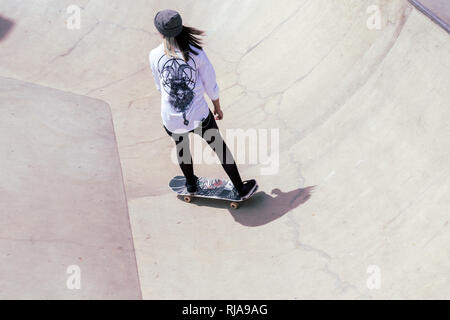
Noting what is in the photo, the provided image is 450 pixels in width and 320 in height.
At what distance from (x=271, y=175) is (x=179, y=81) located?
62.9 inches

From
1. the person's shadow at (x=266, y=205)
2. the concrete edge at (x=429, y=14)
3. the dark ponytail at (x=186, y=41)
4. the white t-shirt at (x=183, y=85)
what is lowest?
the person's shadow at (x=266, y=205)

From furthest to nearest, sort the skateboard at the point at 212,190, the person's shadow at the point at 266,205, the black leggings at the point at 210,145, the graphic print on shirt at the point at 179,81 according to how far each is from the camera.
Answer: the skateboard at the point at 212,190, the person's shadow at the point at 266,205, the black leggings at the point at 210,145, the graphic print on shirt at the point at 179,81

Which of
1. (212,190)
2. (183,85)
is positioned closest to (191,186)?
(212,190)

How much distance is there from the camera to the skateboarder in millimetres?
3910

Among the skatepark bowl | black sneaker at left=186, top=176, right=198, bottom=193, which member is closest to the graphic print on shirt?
black sneaker at left=186, top=176, right=198, bottom=193

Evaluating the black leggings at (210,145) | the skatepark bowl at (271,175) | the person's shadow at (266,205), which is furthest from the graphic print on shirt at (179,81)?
the skatepark bowl at (271,175)

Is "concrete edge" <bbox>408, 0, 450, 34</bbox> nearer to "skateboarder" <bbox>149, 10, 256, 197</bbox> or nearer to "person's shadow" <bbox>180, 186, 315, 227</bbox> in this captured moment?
"person's shadow" <bbox>180, 186, 315, 227</bbox>

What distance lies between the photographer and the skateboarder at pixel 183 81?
3910 mm

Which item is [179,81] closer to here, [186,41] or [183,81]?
[183,81]

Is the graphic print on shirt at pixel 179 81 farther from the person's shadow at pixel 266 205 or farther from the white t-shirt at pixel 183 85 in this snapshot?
the person's shadow at pixel 266 205

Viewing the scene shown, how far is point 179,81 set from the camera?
4.09 m

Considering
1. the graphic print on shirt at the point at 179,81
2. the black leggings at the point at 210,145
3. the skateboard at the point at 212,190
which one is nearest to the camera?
the graphic print on shirt at the point at 179,81
